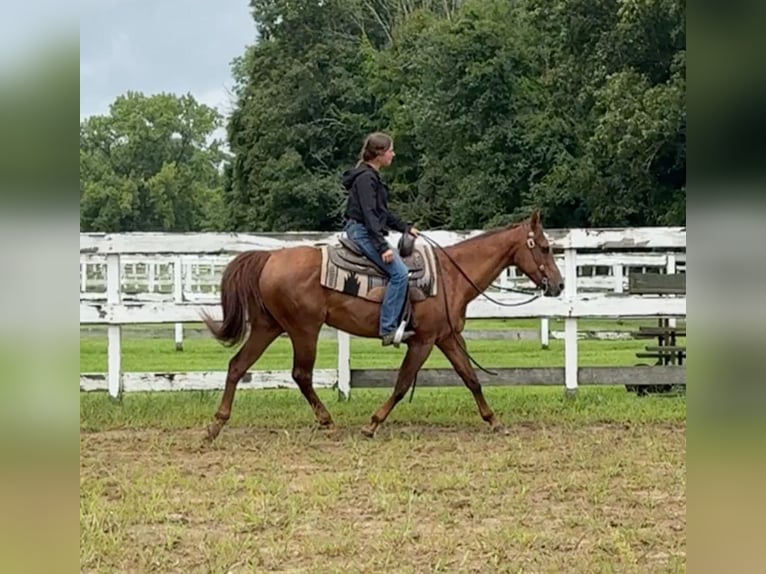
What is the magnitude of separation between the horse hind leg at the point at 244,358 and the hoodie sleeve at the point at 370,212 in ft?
3.49

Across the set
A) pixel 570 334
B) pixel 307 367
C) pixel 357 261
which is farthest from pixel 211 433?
pixel 570 334

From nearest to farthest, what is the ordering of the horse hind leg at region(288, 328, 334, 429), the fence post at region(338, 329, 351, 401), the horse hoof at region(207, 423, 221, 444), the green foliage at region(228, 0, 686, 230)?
1. the horse hoof at region(207, 423, 221, 444)
2. the horse hind leg at region(288, 328, 334, 429)
3. the fence post at region(338, 329, 351, 401)
4. the green foliage at region(228, 0, 686, 230)

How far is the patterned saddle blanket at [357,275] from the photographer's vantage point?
20.8ft

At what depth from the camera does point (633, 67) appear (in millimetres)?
24016

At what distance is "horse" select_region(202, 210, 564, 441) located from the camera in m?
6.38

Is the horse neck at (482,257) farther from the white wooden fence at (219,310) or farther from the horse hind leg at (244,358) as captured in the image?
the horse hind leg at (244,358)

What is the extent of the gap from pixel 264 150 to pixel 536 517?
37427 millimetres

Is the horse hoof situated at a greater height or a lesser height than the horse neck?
lesser

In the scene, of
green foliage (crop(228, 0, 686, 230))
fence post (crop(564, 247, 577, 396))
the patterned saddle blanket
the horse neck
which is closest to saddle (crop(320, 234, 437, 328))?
the patterned saddle blanket

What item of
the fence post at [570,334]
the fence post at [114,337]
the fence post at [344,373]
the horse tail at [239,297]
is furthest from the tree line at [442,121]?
the fence post at [570,334]

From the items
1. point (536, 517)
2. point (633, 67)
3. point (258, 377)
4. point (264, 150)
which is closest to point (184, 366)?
point (258, 377)

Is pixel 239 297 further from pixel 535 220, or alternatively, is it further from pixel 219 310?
pixel 535 220

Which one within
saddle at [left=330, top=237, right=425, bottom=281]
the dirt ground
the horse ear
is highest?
the horse ear

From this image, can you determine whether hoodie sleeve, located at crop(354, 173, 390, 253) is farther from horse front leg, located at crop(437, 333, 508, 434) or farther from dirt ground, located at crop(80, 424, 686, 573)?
dirt ground, located at crop(80, 424, 686, 573)
